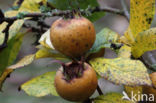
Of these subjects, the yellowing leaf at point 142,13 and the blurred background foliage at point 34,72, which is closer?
the yellowing leaf at point 142,13

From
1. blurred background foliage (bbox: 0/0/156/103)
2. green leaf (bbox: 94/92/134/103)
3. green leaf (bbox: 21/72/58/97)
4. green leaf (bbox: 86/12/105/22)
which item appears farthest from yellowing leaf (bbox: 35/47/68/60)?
blurred background foliage (bbox: 0/0/156/103)

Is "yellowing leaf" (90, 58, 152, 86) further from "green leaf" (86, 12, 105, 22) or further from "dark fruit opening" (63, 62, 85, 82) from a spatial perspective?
"green leaf" (86, 12, 105, 22)

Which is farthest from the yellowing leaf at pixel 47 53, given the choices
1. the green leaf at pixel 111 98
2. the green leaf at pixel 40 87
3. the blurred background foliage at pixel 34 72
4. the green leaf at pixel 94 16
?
the blurred background foliage at pixel 34 72

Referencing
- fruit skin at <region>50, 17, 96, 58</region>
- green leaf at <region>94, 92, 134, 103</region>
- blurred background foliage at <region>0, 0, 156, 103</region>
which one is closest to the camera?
fruit skin at <region>50, 17, 96, 58</region>

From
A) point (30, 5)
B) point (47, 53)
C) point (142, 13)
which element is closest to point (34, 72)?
point (30, 5)

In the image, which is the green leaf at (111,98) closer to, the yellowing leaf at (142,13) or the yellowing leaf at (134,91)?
the yellowing leaf at (134,91)

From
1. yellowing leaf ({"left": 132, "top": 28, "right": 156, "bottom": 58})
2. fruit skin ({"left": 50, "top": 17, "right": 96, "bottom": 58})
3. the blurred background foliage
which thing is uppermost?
fruit skin ({"left": 50, "top": 17, "right": 96, "bottom": 58})
